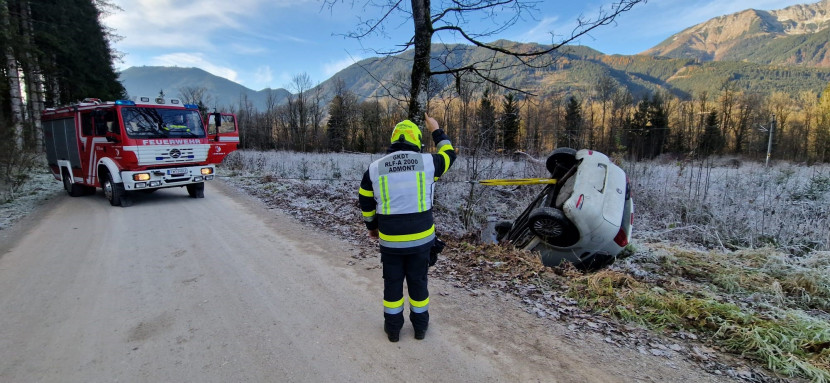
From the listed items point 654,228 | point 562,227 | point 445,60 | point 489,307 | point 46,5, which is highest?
point 46,5

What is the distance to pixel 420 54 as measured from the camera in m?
6.64

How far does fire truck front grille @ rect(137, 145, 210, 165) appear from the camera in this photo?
29.8 feet

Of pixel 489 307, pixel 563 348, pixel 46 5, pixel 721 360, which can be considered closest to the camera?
pixel 721 360

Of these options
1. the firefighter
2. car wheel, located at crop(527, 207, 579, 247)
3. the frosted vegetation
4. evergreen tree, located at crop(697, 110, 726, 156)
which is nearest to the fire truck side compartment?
the frosted vegetation

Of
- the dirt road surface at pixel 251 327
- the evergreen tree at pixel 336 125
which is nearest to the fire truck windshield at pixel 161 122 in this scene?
the dirt road surface at pixel 251 327

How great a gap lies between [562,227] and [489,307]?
1.96 meters

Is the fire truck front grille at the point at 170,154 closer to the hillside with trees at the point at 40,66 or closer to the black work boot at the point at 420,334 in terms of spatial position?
the hillside with trees at the point at 40,66

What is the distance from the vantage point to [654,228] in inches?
388

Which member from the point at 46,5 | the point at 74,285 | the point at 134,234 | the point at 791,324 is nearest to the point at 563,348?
the point at 791,324

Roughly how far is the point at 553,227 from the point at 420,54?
148 inches

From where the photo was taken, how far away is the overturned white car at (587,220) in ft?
16.6

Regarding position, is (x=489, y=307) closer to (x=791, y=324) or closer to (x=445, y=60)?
(x=791, y=324)

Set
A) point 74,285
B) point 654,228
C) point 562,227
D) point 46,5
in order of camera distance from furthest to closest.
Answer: point 46,5, point 654,228, point 562,227, point 74,285

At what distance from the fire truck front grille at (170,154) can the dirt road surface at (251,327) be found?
350 centimetres
